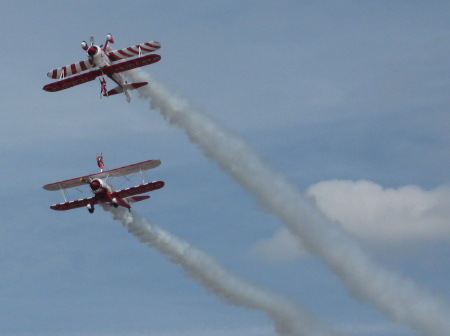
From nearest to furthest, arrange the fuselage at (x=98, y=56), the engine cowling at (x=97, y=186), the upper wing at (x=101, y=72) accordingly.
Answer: the upper wing at (x=101, y=72) → the fuselage at (x=98, y=56) → the engine cowling at (x=97, y=186)

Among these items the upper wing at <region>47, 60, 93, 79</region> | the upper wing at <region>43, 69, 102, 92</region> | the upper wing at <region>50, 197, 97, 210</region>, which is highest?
the upper wing at <region>47, 60, 93, 79</region>

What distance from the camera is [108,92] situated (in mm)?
194625

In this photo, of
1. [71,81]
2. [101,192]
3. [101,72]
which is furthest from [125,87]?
[101,192]

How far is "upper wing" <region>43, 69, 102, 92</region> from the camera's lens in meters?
193

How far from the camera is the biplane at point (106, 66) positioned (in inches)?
7490

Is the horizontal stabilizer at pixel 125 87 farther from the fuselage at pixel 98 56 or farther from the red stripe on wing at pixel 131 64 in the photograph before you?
the fuselage at pixel 98 56

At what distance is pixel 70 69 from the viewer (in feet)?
636

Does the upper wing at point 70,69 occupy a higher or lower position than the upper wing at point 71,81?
higher

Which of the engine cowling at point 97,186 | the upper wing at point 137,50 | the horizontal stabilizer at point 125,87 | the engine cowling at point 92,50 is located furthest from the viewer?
the horizontal stabilizer at point 125,87

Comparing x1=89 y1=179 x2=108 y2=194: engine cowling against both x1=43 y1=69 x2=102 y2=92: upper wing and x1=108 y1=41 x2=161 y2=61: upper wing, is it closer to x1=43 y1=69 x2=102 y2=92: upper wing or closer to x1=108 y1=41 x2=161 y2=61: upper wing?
x1=43 y1=69 x2=102 y2=92: upper wing

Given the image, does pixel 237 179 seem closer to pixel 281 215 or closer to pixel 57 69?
pixel 281 215

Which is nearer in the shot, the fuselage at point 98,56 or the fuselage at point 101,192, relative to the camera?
the fuselage at point 98,56

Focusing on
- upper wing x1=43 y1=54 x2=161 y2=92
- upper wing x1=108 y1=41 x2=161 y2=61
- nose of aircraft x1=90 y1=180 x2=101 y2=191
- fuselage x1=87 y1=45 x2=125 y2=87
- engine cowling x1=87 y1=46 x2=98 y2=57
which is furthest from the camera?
nose of aircraft x1=90 y1=180 x2=101 y2=191

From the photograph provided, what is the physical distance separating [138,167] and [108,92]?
7354 millimetres
